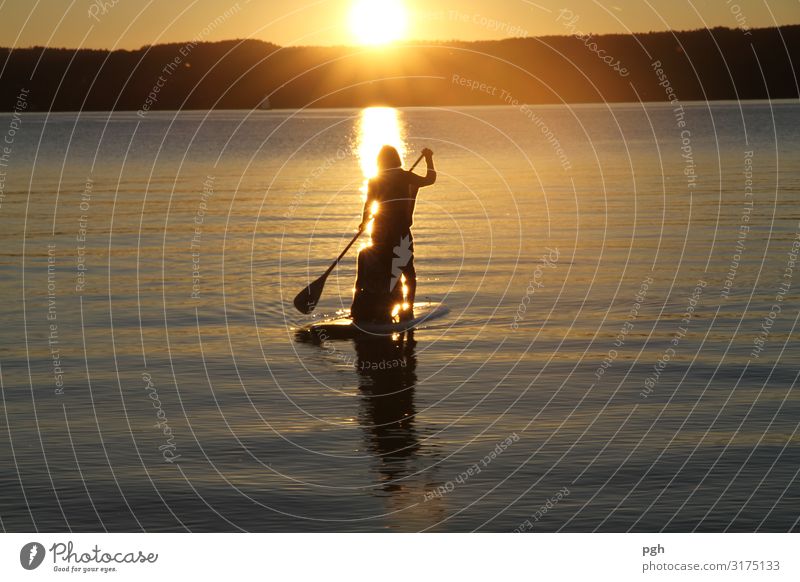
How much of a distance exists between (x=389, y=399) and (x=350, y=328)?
14.8 feet

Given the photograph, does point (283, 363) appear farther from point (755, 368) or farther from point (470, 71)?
point (470, 71)

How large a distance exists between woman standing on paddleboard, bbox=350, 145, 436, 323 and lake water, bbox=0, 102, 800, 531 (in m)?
0.95

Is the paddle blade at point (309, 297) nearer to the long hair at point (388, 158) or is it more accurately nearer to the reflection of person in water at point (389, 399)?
the reflection of person in water at point (389, 399)

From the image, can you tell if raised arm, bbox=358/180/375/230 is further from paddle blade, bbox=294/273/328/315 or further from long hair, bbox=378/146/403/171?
paddle blade, bbox=294/273/328/315

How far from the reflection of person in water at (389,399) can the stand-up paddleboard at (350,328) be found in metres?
0.31

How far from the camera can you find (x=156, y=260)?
95.9ft

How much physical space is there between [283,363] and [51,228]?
21.0 meters

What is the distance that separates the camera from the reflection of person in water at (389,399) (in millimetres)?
13091

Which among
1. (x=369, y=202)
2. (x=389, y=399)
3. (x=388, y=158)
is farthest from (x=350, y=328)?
(x=389, y=399)

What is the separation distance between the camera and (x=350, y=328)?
20.0m

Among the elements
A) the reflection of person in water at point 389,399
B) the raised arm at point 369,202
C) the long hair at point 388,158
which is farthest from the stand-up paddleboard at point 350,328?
the long hair at point 388,158

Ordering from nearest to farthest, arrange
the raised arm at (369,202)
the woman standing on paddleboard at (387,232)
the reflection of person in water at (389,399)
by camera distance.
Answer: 1. the reflection of person in water at (389,399)
2. the woman standing on paddleboard at (387,232)
3. the raised arm at (369,202)

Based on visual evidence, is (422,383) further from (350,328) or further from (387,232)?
(350,328)
